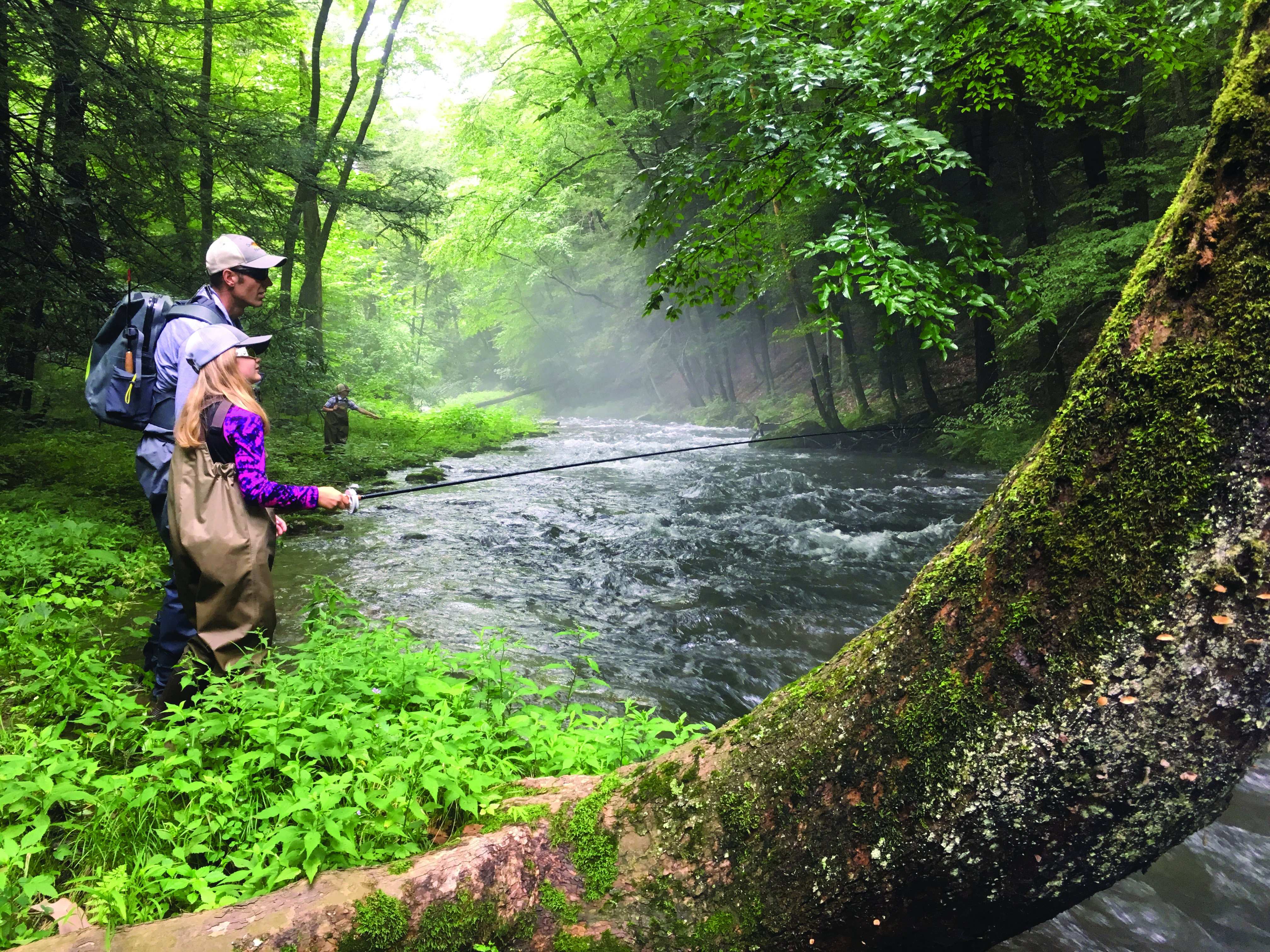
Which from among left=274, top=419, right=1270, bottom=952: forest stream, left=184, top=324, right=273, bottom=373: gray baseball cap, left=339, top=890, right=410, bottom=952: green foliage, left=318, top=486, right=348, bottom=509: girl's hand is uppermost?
left=184, top=324, right=273, bottom=373: gray baseball cap

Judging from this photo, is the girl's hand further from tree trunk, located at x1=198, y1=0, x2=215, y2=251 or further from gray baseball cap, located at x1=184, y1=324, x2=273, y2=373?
tree trunk, located at x1=198, y1=0, x2=215, y2=251

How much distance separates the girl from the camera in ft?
8.64

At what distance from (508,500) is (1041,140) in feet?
41.2

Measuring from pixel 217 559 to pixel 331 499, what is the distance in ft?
1.62

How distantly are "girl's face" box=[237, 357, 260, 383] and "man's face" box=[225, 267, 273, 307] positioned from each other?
31cm

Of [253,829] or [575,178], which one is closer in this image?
[253,829]

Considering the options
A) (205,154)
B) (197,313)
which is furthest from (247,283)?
(205,154)

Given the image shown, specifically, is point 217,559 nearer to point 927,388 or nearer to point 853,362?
point 927,388

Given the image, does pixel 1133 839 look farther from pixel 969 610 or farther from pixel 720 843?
pixel 720 843

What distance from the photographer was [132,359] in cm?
280

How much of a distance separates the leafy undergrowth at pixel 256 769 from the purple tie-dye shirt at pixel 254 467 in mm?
701

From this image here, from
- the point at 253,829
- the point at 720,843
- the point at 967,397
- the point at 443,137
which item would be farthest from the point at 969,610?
the point at 443,137

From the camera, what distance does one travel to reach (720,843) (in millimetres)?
1586

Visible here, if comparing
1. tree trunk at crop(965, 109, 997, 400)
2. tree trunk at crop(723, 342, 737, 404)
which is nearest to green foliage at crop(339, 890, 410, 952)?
tree trunk at crop(965, 109, 997, 400)
